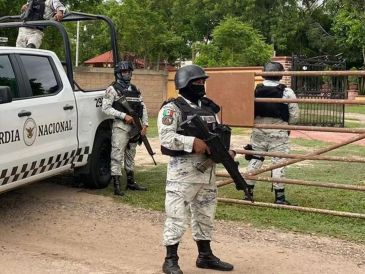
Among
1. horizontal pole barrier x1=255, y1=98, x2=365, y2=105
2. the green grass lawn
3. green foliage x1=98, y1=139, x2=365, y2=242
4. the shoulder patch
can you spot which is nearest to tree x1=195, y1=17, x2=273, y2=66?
the green grass lawn

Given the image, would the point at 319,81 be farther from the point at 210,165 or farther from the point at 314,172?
the point at 210,165

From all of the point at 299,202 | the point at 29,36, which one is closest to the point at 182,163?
the point at 299,202

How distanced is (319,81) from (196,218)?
1310cm

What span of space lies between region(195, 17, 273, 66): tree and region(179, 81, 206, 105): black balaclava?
20274mm

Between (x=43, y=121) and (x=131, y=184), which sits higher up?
(x=43, y=121)

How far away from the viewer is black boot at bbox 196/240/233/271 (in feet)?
15.3

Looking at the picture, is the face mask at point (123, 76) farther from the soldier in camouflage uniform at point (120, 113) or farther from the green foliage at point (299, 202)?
the green foliage at point (299, 202)

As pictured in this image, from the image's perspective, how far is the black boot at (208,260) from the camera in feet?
15.3

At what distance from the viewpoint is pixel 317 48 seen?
138ft

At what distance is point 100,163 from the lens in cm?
760

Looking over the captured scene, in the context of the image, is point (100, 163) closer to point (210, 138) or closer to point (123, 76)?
point (123, 76)

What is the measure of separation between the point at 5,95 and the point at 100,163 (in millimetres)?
2580

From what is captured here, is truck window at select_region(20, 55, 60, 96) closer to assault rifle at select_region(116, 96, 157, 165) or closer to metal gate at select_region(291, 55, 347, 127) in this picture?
assault rifle at select_region(116, 96, 157, 165)

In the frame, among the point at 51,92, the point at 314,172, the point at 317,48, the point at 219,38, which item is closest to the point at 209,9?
the point at 317,48
